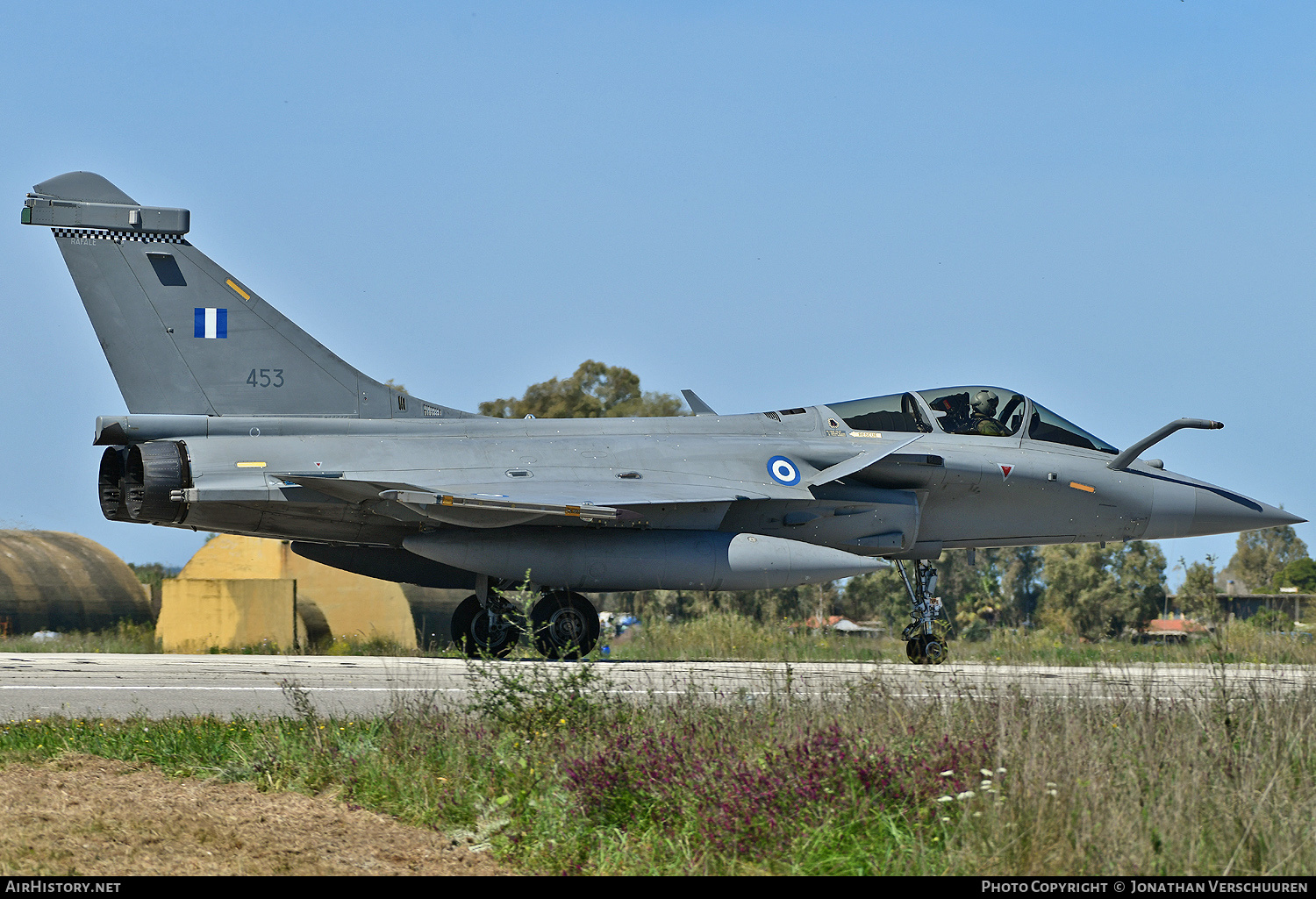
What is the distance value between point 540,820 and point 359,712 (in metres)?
3.09

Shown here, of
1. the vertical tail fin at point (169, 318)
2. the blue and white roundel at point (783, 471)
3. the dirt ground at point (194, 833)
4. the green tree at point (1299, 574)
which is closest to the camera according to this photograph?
the dirt ground at point (194, 833)

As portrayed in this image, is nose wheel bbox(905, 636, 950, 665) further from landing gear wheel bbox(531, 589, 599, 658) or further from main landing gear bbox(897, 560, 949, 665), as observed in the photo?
landing gear wheel bbox(531, 589, 599, 658)

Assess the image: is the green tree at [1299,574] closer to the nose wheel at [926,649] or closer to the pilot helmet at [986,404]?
the pilot helmet at [986,404]

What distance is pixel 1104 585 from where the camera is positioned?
48750 mm

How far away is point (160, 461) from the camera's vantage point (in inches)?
472

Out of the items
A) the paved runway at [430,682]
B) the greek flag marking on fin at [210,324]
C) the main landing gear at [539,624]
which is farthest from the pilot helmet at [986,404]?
the greek flag marking on fin at [210,324]

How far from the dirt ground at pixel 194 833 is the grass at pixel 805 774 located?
195 mm

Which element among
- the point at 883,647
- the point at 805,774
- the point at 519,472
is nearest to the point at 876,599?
the point at 883,647

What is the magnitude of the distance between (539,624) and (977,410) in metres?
5.79

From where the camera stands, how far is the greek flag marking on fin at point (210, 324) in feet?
42.3

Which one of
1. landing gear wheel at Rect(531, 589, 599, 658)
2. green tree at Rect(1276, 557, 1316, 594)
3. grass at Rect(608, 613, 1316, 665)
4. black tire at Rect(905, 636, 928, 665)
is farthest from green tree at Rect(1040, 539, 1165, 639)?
landing gear wheel at Rect(531, 589, 599, 658)

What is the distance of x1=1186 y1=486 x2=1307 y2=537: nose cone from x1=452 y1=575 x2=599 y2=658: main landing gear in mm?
7500

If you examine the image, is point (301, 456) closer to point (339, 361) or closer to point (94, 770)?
point (339, 361)

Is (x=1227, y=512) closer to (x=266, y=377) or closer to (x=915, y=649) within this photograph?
(x=915, y=649)
